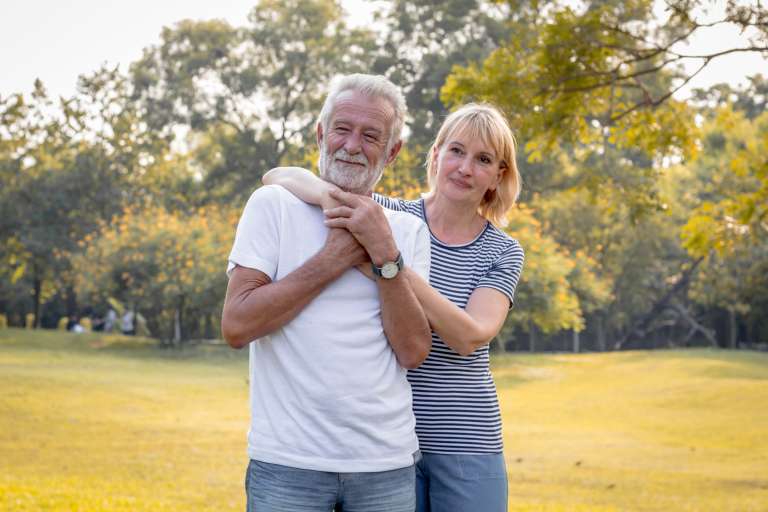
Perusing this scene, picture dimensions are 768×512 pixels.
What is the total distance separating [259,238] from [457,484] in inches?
42.9

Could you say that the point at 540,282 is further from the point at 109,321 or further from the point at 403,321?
the point at 403,321

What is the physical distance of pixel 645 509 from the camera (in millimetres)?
9148

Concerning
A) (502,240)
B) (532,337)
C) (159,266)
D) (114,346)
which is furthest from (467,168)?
(532,337)

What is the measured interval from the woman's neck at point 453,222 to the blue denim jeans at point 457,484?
74 centimetres

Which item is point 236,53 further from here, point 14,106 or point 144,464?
point 144,464

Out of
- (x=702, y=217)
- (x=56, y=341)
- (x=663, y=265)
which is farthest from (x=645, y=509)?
(x=663, y=265)

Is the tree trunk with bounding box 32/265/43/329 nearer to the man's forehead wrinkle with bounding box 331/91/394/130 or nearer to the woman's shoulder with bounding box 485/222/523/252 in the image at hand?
the woman's shoulder with bounding box 485/222/523/252

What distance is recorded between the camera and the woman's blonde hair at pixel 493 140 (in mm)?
3260

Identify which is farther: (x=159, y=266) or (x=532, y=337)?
(x=532, y=337)

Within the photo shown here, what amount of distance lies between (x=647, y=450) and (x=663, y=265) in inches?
932

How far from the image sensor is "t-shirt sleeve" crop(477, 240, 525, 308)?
316 cm

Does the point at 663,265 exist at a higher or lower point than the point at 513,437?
higher

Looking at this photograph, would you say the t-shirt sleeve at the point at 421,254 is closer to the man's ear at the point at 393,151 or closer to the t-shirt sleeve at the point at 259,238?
the man's ear at the point at 393,151

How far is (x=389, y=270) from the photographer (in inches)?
99.4
